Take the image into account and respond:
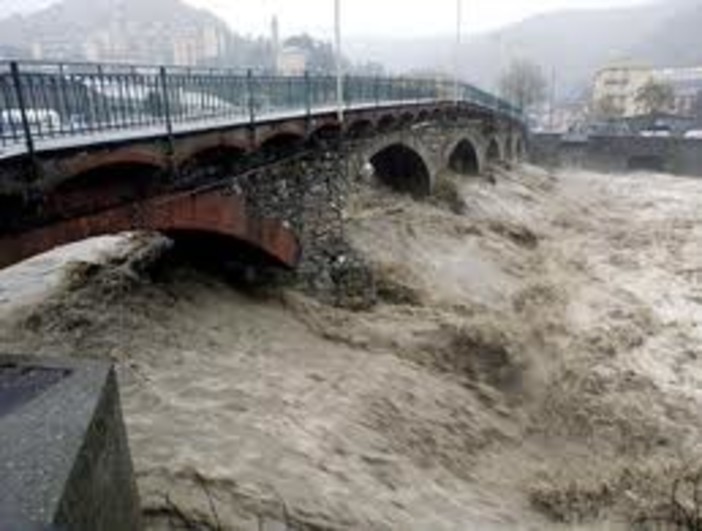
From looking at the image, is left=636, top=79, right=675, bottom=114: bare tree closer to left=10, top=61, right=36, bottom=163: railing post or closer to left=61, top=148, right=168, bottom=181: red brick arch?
left=61, top=148, right=168, bottom=181: red brick arch

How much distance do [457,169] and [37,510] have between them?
37537 millimetres

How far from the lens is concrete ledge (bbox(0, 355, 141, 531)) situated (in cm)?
440

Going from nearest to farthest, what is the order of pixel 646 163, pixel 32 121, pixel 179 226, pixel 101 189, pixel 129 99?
pixel 32 121
pixel 101 189
pixel 129 99
pixel 179 226
pixel 646 163

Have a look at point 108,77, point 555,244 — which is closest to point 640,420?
point 108,77

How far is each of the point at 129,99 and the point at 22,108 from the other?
9.20 ft

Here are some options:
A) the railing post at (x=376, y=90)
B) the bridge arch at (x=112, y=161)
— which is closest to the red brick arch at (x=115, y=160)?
the bridge arch at (x=112, y=161)

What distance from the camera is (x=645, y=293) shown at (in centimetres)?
2212

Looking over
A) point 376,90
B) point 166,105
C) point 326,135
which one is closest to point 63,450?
point 166,105

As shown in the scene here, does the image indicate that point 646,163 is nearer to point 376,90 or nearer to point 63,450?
point 376,90

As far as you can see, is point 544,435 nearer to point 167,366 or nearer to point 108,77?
point 167,366

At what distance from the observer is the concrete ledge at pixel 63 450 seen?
14.4 feet

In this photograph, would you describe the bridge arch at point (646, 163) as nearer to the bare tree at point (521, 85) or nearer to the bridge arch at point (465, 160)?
the bridge arch at point (465, 160)

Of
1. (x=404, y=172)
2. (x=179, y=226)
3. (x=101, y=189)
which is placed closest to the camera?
(x=101, y=189)

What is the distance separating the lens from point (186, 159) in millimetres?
12320
